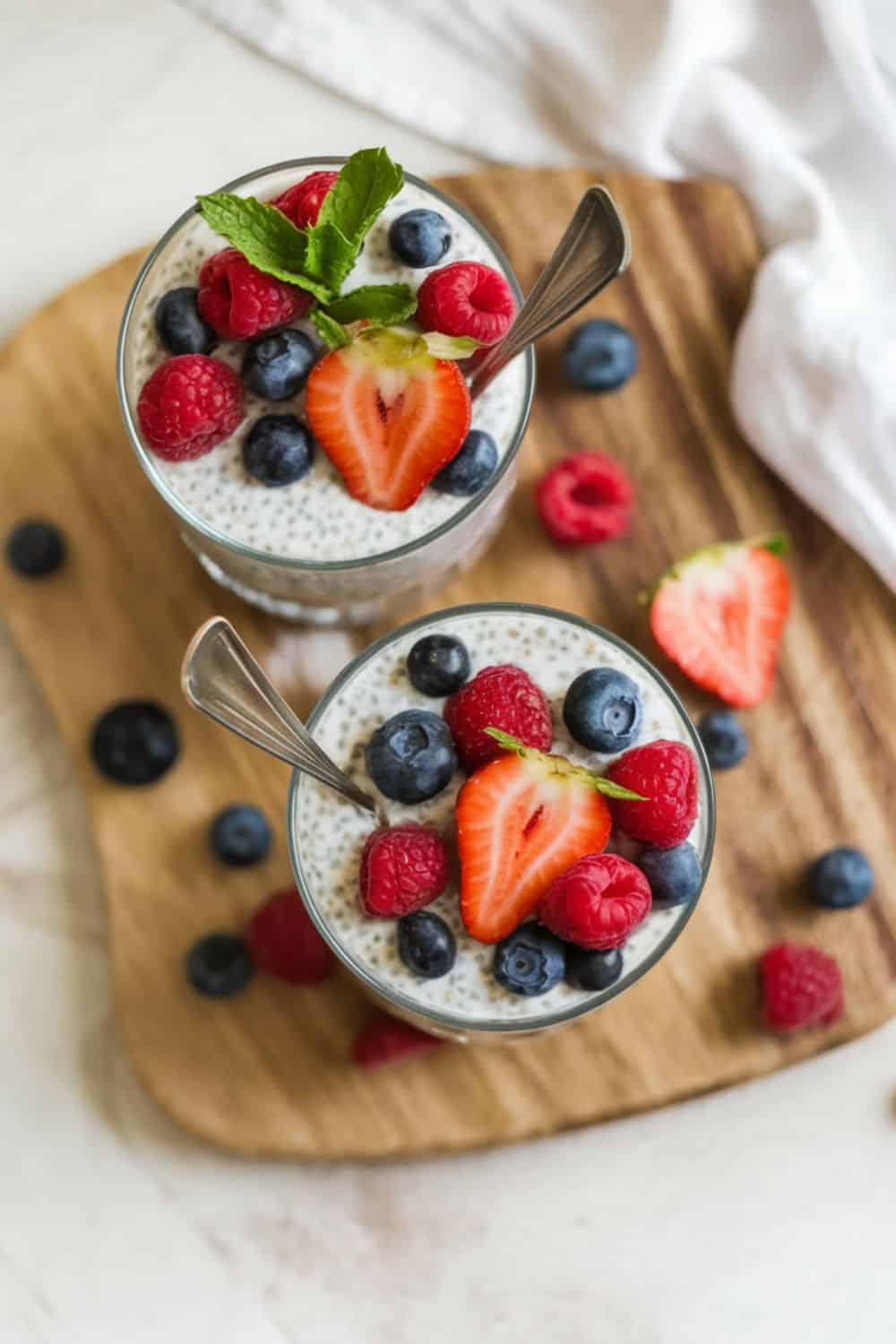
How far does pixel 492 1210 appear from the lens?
84.8 inches

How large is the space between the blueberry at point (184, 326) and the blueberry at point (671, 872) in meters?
0.84

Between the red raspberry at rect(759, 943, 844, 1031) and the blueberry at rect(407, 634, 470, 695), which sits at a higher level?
the blueberry at rect(407, 634, 470, 695)

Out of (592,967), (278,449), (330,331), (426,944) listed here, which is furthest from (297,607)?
(592,967)

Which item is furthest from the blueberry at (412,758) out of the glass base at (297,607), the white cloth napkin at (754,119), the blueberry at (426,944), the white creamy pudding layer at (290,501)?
the white cloth napkin at (754,119)

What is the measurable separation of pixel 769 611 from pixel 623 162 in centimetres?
76

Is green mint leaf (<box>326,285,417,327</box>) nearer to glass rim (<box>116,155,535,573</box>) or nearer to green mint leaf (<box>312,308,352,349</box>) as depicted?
green mint leaf (<box>312,308,352,349</box>)

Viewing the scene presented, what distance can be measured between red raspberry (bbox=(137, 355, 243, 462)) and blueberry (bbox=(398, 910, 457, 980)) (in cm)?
64

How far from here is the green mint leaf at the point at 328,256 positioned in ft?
5.54

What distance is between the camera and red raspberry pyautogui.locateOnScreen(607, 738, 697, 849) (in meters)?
1.67

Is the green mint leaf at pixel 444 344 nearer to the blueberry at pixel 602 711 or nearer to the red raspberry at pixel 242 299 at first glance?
the red raspberry at pixel 242 299

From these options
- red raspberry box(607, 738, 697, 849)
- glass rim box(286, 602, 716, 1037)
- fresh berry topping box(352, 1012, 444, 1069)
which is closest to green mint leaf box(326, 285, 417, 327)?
glass rim box(286, 602, 716, 1037)

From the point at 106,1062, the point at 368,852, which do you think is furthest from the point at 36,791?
the point at 368,852

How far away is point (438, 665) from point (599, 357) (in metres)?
0.65

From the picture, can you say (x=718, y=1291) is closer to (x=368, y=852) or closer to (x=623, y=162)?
(x=368, y=852)
